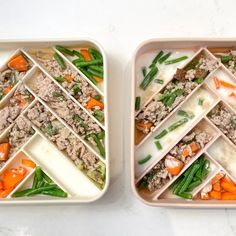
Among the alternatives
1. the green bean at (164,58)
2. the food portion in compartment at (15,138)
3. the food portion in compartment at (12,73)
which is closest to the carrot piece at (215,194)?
the green bean at (164,58)

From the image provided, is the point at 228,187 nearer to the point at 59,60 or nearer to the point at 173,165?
the point at 173,165

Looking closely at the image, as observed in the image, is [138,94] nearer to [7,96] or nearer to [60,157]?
[60,157]

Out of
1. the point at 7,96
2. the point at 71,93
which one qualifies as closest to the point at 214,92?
the point at 71,93

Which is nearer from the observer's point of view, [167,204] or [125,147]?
[167,204]

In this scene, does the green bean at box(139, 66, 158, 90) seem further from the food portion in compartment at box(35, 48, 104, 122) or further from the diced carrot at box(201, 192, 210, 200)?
the diced carrot at box(201, 192, 210, 200)

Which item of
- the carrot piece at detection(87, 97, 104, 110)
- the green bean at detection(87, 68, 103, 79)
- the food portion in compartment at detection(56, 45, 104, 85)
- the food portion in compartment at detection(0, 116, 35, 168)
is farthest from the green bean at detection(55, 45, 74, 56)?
the food portion in compartment at detection(0, 116, 35, 168)

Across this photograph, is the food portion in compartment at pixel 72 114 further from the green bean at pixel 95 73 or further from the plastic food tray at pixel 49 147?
the green bean at pixel 95 73
